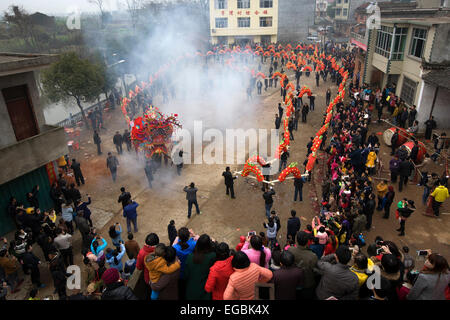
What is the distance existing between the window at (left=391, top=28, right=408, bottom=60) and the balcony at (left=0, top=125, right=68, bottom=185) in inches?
641

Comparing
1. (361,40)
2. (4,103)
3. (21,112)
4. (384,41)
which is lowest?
(21,112)

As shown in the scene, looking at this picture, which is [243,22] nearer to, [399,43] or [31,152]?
[399,43]

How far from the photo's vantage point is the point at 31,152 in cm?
966

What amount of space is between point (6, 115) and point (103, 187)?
4.11 metres

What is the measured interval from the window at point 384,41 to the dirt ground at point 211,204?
16.4ft

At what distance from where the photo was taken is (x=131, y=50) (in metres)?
31.3

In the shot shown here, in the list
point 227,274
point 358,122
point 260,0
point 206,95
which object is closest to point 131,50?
point 206,95

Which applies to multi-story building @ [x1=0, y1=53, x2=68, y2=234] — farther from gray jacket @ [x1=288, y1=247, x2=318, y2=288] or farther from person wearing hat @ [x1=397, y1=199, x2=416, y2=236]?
person wearing hat @ [x1=397, y1=199, x2=416, y2=236]

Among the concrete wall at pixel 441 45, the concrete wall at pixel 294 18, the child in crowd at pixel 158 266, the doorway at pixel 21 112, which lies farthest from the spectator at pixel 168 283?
the concrete wall at pixel 294 18

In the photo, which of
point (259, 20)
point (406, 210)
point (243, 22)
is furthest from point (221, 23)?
point (406, 210)

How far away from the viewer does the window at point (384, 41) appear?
57.4ft

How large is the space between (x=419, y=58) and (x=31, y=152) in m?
16.1

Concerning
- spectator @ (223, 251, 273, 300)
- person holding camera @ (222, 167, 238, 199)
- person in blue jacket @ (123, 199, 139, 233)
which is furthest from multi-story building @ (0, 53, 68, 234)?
spectator @ (223, 251, 273, 300)
